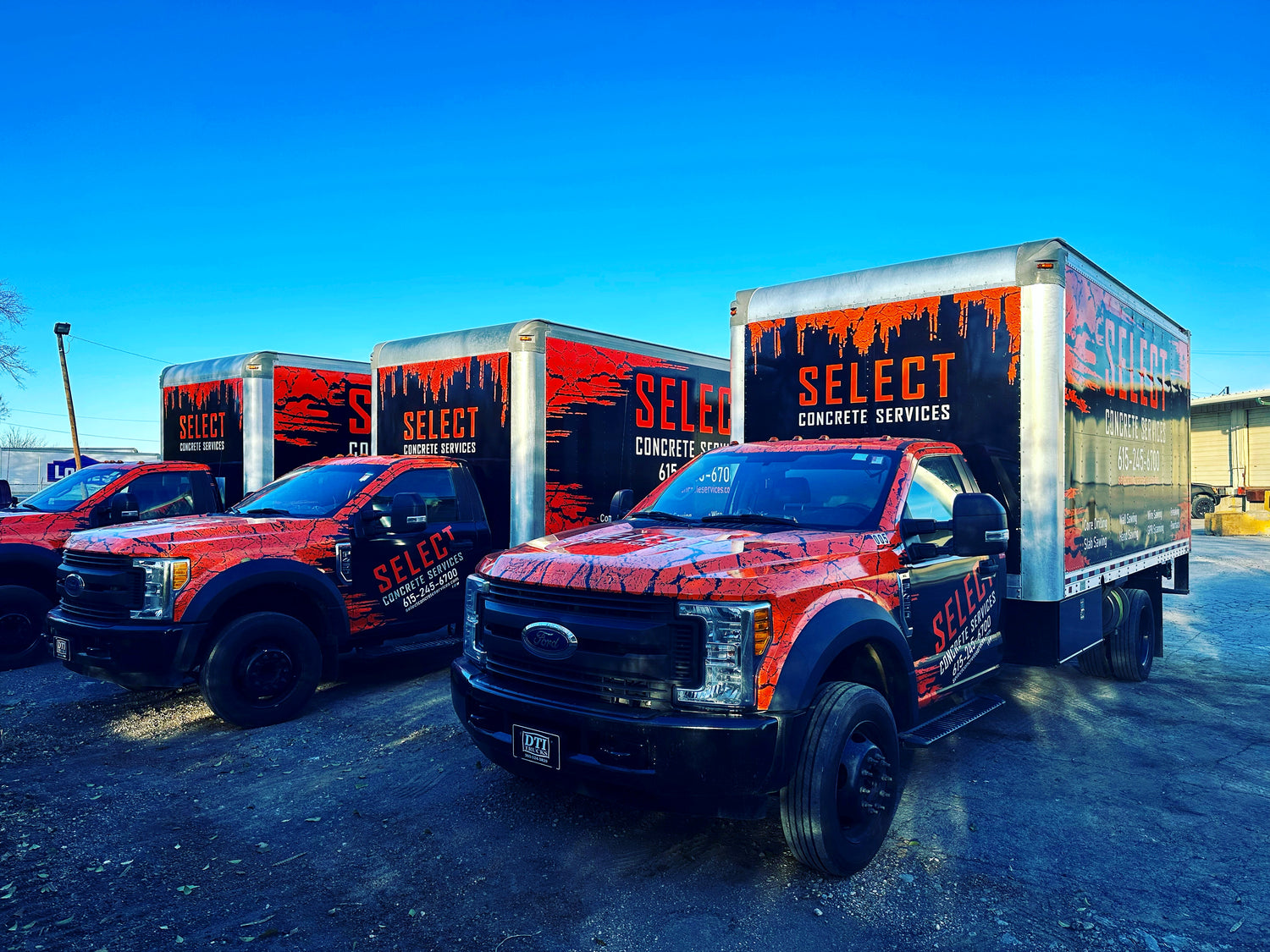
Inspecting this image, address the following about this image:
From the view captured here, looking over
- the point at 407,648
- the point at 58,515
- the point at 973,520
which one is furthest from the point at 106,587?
the point at 973,520

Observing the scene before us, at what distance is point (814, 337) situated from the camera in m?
6.34

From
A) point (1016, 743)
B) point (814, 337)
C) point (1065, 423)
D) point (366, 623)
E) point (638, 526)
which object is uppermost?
point (814, 337)

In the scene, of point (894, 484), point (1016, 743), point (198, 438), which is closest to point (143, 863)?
point (894, 484)

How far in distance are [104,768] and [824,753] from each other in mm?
4187

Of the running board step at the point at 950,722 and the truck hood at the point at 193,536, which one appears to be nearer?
the running board step at the point at 950,722

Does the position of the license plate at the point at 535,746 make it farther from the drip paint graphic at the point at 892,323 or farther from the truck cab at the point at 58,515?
the truck cab at the point at 58,515

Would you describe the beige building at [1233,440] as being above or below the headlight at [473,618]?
above

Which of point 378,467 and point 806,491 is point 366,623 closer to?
point 378,467

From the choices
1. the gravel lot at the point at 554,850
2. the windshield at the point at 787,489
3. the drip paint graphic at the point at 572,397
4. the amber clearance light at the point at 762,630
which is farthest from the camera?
the drip paint graphic at the point at 572,397

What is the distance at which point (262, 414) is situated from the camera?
1020 centimetres

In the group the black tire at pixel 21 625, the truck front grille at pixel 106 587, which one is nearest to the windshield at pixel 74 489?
the black tire at pixel 21 625

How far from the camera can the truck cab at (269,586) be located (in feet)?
18.2

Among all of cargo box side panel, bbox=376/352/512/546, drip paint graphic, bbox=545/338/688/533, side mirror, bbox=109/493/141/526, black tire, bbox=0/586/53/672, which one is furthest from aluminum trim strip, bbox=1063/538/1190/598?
black tire, bbox=0/586/53/672

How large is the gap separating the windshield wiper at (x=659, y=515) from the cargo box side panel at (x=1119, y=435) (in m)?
2.51
